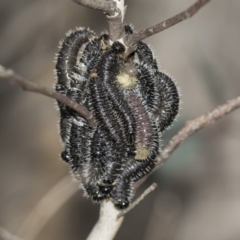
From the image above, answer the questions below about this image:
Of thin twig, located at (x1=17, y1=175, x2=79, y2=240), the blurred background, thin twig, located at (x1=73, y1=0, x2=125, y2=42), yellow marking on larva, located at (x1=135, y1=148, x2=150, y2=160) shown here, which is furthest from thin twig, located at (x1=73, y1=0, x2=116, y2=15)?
the blurred background

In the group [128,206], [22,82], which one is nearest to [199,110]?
[128,206]

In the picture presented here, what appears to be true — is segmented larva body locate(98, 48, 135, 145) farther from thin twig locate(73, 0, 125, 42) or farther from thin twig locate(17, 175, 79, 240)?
thin twig locate(17, 175, 79, 240)

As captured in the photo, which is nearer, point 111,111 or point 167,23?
point 167,23

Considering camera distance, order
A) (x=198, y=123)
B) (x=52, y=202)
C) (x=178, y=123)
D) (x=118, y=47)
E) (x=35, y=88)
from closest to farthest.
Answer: (x=35, y=88) → (x=118, y=47) → (x=198, y=123) → (x=52, y=202) → (x=178, y=123)

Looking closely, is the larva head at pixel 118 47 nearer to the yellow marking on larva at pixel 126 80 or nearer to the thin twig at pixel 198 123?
the yellow marking on larva at pixel 126 80

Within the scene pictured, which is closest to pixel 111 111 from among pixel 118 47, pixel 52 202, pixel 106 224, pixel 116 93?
pixel 116 93

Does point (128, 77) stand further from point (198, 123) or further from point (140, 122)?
point (198, 123)

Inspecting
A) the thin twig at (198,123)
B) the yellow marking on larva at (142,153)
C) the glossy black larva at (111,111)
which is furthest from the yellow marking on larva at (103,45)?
the thin twig at (198,123)
